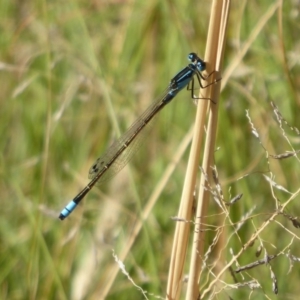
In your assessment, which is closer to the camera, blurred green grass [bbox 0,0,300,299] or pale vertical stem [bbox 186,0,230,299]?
pale vertical stem [bbox 186,0,230,299]

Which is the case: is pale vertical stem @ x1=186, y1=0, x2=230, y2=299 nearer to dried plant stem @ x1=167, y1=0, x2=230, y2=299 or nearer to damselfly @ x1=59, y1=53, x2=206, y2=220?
dried plant stem @ x1=167, y1=0, x2=230, y2=299

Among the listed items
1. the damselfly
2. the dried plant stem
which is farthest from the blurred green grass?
the dried plant stem

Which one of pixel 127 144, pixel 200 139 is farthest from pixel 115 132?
pixel 200 139

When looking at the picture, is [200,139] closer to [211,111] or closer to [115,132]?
[211,111]

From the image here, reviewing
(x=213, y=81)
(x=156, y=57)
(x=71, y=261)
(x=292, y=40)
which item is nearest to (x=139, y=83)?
(x=156, y=57)

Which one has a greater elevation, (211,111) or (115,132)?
(115,132)

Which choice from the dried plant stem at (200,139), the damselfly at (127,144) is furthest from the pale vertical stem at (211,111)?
the damselfly at (127,144)
